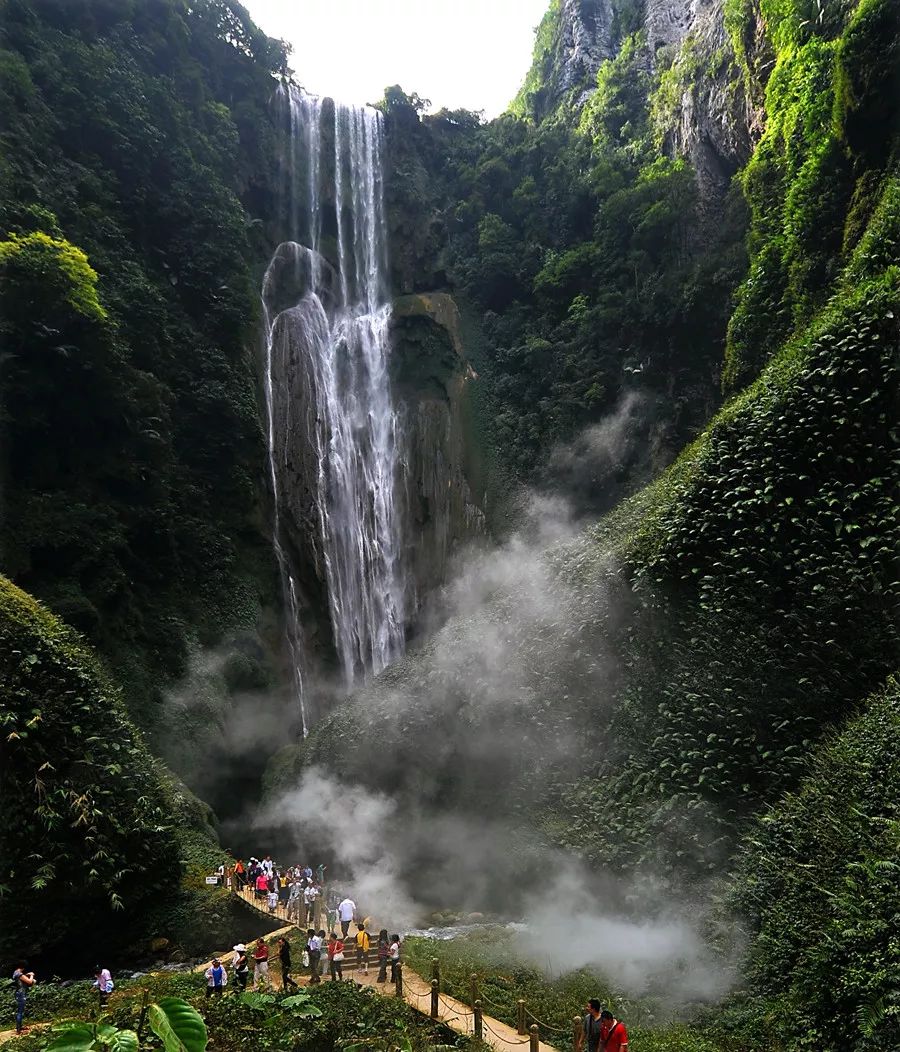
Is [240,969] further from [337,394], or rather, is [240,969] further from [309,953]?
[337,394]

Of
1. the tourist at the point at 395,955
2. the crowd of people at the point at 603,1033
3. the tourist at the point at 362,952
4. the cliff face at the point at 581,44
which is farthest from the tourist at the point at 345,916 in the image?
the cliff face at the point at 581,44

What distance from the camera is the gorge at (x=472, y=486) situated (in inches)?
437

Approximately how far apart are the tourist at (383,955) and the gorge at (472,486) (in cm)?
357

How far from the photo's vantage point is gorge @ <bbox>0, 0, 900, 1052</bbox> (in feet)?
36.4

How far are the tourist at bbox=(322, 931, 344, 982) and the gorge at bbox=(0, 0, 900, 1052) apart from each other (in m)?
3.03

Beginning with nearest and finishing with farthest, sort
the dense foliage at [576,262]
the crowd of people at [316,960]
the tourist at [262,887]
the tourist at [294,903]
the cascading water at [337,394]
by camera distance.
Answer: the crowd of people at [316,960]
the tourist at [294,903]
the tourist at [262,887]
the dense foliage at [576,262]
the cascading water at [337,394]

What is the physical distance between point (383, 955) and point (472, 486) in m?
17.3

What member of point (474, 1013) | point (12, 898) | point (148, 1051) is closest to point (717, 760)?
point (474, 1013)

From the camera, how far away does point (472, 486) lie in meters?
25.9

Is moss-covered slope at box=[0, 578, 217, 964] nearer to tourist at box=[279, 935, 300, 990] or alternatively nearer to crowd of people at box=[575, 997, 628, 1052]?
tourist at box=[279, 935, 300, 990]

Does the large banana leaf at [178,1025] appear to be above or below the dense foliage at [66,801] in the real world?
below

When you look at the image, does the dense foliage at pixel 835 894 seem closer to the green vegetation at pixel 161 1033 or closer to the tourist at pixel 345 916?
the tourist at pixel 345 916

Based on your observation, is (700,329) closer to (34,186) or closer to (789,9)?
(789,9)

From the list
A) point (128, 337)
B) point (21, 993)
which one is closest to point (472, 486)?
point (128, 337)
